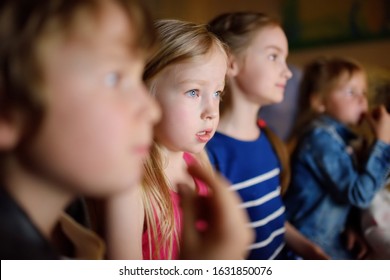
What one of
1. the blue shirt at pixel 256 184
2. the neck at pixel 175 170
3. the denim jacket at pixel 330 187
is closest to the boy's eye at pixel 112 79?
the neck at pixel 175 170

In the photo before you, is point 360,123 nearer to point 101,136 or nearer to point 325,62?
point 325,62

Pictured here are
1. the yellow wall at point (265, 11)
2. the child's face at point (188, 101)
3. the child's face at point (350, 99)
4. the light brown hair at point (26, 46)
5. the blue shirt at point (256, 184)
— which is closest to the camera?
the light brown hair at point (26, 46)

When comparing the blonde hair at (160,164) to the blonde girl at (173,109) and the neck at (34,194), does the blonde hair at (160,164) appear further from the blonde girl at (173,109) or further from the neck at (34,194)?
the neck at (34,194)

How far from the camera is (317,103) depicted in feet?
3.25

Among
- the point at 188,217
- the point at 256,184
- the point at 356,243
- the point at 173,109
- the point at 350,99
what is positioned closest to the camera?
the point at 188,217

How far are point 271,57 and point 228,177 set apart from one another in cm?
19

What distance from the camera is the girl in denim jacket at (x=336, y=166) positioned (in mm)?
803

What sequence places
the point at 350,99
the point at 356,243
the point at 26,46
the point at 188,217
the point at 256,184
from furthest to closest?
the point at 350,99 < the point at 356,243 < the point at 256,184 < the point at 188,217 < the point at 26,46

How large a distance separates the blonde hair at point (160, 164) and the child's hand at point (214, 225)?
116 millimetres

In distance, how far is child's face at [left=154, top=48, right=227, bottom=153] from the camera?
1.72 ft

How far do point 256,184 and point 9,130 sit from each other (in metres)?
0.42

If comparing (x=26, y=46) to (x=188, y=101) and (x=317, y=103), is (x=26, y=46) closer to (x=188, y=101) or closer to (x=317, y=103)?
(x=188, y=101)

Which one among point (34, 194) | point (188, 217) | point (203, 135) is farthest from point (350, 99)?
point (34, 194)
